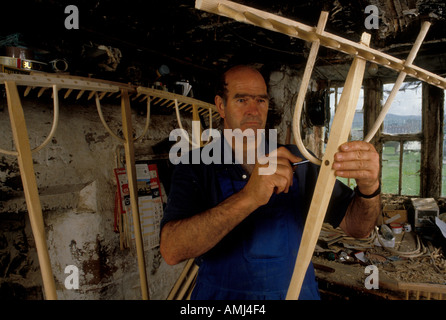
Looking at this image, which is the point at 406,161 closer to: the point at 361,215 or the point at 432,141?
the point at 432,141

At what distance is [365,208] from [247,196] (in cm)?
66

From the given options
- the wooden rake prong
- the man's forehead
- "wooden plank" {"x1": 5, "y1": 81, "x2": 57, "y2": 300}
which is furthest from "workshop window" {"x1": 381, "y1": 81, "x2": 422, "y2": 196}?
"wooden plank" {"x1": 5, "y1": 81, "x2": 57, "y2": 300}

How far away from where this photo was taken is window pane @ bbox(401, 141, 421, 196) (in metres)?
4.49

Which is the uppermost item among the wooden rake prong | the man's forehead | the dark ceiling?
the dark ceiling

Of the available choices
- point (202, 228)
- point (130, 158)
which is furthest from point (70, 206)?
point (202, 228)

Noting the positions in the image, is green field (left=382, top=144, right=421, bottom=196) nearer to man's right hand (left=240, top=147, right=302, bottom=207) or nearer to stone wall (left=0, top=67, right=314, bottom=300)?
man's right hand (left=240, top=147, right=302, bottom=207)

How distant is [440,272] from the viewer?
226 centimetres

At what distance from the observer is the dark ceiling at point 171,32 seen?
1.74 m

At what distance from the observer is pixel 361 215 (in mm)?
1270

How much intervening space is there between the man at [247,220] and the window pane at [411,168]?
4178 mm

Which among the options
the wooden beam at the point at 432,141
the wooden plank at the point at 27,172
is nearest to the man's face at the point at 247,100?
the wooden plank at the point at 27,172

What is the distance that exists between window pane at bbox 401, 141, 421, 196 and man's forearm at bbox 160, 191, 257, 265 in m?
4.79
